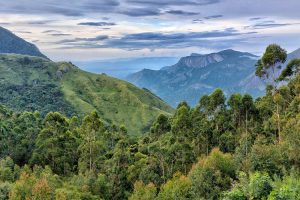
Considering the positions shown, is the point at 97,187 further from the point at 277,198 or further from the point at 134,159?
the point at 277,198

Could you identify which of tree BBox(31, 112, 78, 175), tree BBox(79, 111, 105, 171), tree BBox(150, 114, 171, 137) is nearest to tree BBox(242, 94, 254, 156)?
tree BBox(150, 114, 171, 137)

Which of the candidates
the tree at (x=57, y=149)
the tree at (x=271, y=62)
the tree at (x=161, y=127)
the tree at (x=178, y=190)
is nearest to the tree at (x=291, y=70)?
the tree at (x=271, y=62)

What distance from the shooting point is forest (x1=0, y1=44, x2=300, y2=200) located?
246 feet

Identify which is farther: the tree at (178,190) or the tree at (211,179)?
the tree at (178,190)

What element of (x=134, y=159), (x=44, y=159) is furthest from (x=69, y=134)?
(x=134, y=159)

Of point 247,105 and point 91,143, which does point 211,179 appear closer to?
point 247,105

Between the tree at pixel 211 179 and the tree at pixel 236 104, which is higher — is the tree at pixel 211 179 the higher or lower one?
the lower one

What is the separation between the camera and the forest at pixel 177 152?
75125 millimetres

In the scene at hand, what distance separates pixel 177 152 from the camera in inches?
4045

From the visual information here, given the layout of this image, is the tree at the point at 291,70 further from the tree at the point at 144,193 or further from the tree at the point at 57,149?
the tree at the point at 57,149

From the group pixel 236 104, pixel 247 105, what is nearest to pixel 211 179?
pixel 236 104

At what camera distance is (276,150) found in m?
74.6

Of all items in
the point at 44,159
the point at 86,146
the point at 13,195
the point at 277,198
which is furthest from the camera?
the point at 44,159

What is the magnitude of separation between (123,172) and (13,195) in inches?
1365
